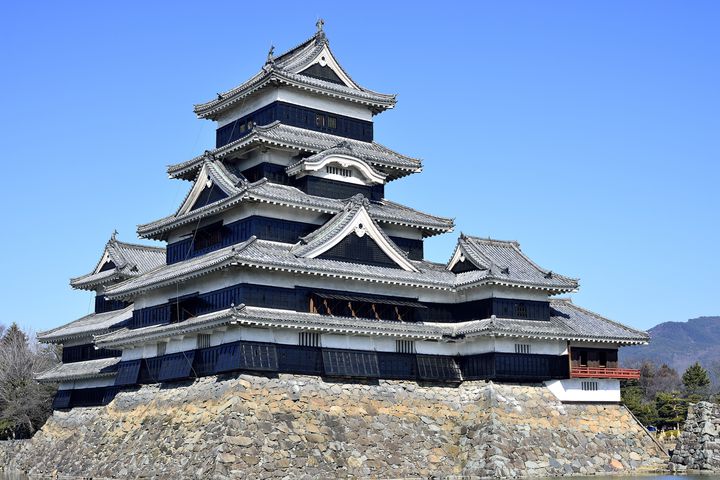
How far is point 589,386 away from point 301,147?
19115mm

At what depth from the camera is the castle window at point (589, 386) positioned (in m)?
45.8

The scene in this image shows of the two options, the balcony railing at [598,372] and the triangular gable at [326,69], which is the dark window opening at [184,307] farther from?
the balcony railing at [598,372]

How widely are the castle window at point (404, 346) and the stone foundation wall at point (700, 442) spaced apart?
13.8 m

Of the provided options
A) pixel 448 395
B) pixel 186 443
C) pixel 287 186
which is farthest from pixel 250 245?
pixel 448 395

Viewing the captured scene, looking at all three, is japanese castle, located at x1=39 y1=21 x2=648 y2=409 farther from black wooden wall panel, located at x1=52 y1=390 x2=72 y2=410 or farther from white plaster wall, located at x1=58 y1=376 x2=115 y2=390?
black wooden wall panel, located at x1=52 y1=390 x2=72 y2=410

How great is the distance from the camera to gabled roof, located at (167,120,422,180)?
44656 millimetres

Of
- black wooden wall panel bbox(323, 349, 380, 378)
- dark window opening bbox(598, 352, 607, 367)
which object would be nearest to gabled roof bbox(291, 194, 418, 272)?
black wooden wall panel bbox(323, 349, 380, 378)

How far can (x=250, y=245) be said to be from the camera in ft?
132

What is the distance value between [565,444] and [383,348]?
32.0ft

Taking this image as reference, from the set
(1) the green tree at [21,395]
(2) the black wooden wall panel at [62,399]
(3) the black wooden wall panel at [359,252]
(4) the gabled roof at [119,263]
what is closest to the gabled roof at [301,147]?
(3) the black wooden wall panel at [359,252]

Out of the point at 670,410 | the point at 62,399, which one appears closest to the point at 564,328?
the point at 670,410

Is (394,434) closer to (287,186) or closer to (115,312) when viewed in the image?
(287,186)

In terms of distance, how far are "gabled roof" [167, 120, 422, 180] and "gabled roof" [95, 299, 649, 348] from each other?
919cm

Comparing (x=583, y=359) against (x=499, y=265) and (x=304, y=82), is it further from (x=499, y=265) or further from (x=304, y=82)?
(x=304, y=82)
